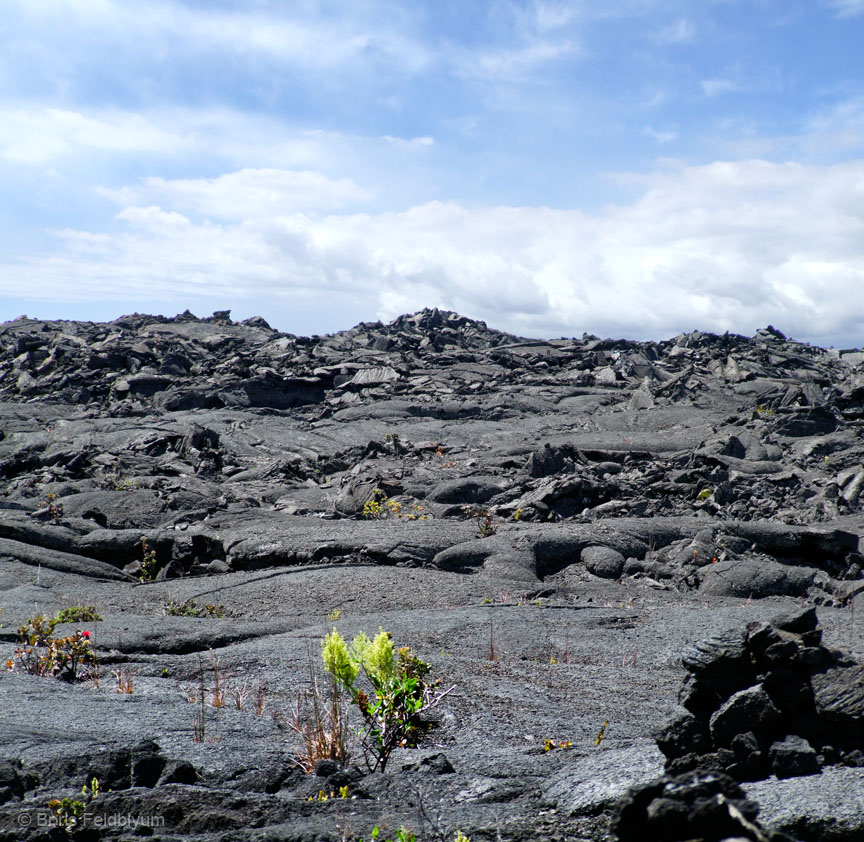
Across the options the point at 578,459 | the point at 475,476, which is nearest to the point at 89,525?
the point at 475,476

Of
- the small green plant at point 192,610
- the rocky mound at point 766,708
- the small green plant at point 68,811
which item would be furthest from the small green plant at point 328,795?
the small green plant at point 192,610

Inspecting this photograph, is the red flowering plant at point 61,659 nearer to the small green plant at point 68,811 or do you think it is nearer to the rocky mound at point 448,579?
the rocky mound at point 448,579

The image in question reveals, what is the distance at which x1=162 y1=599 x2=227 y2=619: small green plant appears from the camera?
1206cm

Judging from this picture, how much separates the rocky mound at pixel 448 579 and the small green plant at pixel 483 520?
9 centimetres

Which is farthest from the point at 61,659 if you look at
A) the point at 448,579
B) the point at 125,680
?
the point at 448,579

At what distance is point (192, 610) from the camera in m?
12.1

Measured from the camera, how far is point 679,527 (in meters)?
16.3

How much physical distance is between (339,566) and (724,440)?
13845mm

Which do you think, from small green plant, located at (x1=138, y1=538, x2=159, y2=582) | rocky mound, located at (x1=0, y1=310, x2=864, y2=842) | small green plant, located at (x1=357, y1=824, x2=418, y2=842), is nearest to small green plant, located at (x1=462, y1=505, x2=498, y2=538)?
rocky mound, located at (x1=0, y1=310, x2=864, y2=842)

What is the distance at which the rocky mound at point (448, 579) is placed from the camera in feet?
14.9

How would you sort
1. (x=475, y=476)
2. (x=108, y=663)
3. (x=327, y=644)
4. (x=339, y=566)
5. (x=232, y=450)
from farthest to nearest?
(x=232, y=450) < (x=475, y=476) < (x=339, y=566) < (x=108, y=663) < (x=327, y=644)

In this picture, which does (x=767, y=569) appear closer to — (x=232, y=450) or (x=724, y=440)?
(x=724, y=440)

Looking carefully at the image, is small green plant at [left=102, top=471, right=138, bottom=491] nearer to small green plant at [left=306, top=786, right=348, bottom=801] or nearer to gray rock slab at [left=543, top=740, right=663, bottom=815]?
small green plant at [left=306, top=786, right=348, bottom=801]

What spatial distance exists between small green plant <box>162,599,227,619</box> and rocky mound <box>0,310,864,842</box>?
4cm
